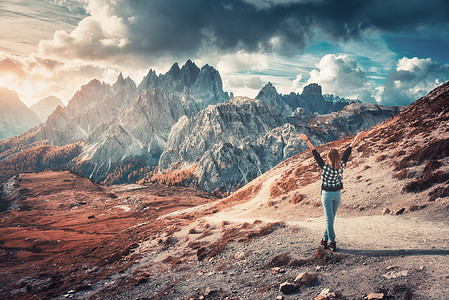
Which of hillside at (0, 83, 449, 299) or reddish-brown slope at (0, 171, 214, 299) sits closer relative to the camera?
hillside at (0, 83, 449, 299)

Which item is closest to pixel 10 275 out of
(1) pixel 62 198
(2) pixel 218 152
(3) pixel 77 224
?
(3) pixel 77 224

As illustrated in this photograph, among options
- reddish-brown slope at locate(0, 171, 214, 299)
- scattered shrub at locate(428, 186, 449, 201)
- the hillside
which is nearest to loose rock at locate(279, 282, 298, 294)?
the hillside

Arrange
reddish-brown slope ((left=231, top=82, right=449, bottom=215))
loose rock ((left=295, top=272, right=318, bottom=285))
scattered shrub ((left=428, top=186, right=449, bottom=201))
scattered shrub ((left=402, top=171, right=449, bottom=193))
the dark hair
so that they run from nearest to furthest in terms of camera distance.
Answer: loose rock ((left=295, top=272, right=318, bottom=285)) → the dark hair → scattered shrub ((left=428, top=186, right=449, bottom=201)) → scattered shrub ((left=402, top=171, right=449, bottom=193)) → reddish-brown slope ((left=231, top=82, right=449, bottom=215))

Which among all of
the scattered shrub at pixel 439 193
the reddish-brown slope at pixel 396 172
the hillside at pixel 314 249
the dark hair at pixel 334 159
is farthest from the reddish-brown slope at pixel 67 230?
the scattered shrub at pixel 439 193

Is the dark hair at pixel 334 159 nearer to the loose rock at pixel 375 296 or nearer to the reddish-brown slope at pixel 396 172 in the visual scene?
the loose rock at pixel 375 296

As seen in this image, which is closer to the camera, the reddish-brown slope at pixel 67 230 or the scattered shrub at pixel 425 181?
the scattered shrub at pixel 425 181

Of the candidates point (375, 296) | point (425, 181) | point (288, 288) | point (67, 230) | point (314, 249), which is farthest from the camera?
point (67, 230)

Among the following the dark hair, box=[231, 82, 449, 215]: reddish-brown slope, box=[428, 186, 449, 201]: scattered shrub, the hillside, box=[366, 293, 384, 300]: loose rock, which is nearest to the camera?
box=[366, 293, 384, 300]: loose rock

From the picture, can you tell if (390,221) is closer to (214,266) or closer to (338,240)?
(338,240)

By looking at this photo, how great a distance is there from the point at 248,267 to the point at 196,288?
2.84 meters

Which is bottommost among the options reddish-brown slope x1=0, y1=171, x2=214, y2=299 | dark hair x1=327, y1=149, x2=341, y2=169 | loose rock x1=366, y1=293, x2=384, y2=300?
reddish-brown slope x1=0, y1=171, x2=214, y2=299

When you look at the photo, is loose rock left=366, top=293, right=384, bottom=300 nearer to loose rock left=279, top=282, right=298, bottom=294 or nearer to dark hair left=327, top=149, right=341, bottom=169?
loose rock left=279, top=282, right=298, bottom=294

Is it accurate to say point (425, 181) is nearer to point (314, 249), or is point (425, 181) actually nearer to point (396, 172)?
point (396, 172)

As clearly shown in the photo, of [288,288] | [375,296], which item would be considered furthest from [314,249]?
[375,296]
